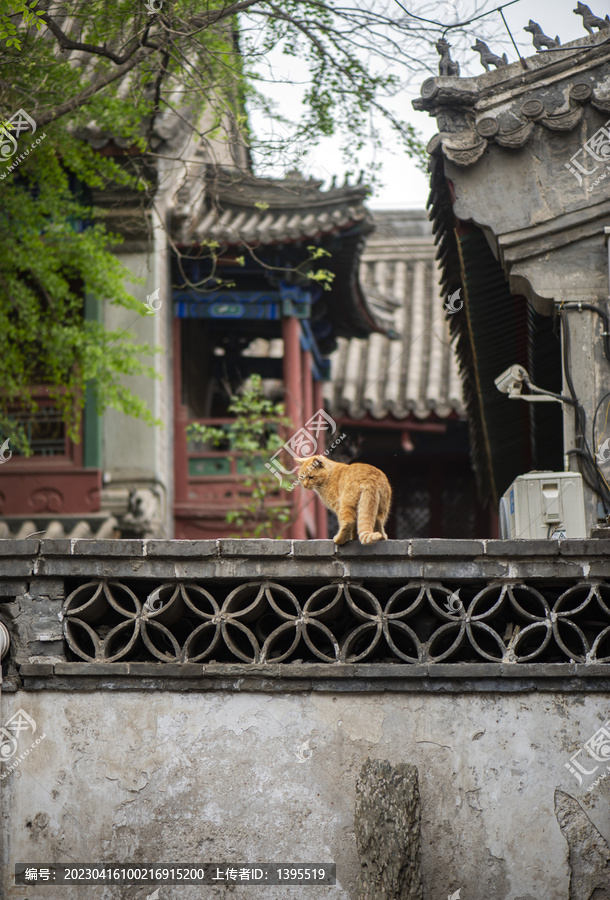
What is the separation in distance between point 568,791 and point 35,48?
6.05 metres

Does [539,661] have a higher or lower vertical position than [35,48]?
lower

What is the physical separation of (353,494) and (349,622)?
687 mm

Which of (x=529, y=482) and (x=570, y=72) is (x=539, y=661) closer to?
(x=529, y=482)

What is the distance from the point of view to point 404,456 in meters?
15.5

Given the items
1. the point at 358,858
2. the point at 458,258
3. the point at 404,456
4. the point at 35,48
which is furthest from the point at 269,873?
the point at 404,456

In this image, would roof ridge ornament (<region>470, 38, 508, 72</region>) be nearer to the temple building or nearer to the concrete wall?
the temple building

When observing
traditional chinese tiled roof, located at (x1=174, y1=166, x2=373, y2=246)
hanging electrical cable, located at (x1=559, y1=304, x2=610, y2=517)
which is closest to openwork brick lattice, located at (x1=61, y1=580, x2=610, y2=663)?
hanging electrical cable, located at (x1=559, y1=304, x2=610, y2=517)

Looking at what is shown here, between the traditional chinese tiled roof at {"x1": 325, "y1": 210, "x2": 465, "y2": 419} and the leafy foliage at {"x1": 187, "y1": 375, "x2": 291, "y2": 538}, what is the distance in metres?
3.01

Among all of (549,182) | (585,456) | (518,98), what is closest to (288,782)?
(585,456)

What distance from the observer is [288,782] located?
16.4 ft

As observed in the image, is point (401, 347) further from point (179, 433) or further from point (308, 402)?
point (179, 433)

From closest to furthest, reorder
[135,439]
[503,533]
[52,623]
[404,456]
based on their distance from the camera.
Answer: [52,623] < [503,533] < [135,439] < [404,456]

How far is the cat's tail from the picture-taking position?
509 cm

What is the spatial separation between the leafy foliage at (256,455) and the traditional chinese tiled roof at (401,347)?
9.86ft
